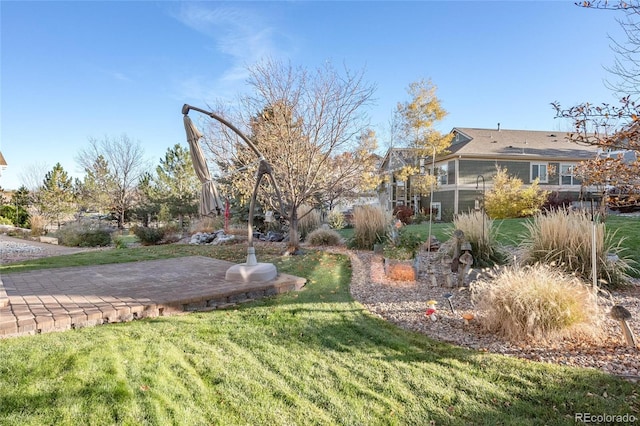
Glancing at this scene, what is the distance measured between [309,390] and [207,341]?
4.03 feet

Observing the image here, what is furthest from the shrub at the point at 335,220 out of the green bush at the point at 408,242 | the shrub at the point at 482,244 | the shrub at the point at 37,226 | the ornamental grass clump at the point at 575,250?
the shrub at the point at 37,226

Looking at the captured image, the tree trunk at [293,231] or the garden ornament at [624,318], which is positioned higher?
the tree trunk at [293,231]

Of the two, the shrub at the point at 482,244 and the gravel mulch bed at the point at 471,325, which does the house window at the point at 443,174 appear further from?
the gravel mulch bed at the point at 471,325

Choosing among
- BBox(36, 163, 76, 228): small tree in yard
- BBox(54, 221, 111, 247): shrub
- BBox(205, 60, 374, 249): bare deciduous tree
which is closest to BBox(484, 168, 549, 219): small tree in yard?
BBox(205, 60, 374, 249): bare deciduous tree

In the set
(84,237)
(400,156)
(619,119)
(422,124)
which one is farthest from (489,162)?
(84,237)

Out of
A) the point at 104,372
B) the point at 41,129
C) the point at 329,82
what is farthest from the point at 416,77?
the point at 104,372

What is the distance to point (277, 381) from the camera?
2.41 meters

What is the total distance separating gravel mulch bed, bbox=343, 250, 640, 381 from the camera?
271 cm

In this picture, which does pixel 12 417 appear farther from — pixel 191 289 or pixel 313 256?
pixel 313 256

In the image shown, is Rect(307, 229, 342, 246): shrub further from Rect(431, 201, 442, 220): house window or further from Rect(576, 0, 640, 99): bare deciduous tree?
Rect(431, 201, 442, 220): house window

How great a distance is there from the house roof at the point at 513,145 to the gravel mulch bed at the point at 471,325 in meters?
17.3

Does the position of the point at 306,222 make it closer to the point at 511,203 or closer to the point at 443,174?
the point at 511,203

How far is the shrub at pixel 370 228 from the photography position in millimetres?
8336

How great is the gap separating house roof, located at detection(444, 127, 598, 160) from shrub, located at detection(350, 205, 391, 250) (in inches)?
550
